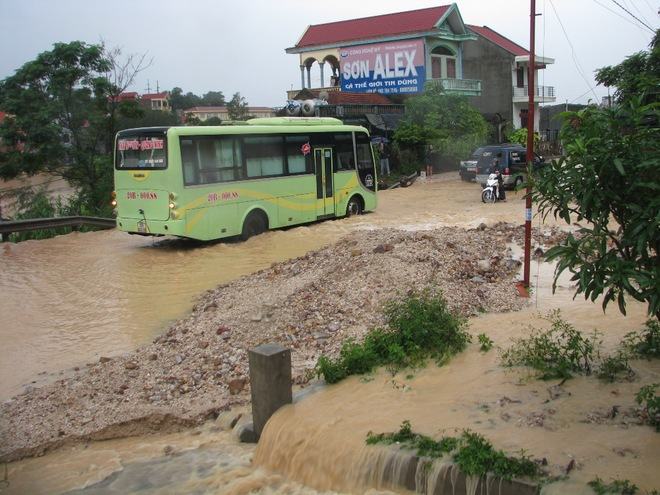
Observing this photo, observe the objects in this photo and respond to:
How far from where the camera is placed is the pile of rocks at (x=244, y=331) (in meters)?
6.95

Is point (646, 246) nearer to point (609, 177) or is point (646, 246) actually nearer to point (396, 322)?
point (609, 177)

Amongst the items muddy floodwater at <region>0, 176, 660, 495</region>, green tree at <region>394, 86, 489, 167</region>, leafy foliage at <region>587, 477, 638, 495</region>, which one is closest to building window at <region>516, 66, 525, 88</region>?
green tree at <region>394, 86, 489, 167</region>

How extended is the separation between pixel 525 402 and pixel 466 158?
94.4ft

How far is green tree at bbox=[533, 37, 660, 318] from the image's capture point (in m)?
4.22

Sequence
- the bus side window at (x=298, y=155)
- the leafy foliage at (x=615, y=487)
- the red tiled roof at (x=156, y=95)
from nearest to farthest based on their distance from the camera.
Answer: the leafy foliage at (x=615, y=487) → the bus side window at (x=298, y=155) → the red tiled roof at (x=156, y=95)

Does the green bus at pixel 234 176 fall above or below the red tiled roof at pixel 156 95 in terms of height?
below

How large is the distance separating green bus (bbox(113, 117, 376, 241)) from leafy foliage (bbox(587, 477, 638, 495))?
11648 millimetres

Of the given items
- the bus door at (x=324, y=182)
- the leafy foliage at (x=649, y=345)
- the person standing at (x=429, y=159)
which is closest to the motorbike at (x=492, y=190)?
the bus door at (x=324, y=182)

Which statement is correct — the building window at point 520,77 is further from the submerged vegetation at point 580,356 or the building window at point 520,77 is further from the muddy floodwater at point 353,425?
the submerged vegetation at point 580,356

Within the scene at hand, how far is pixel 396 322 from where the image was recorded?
288 inches

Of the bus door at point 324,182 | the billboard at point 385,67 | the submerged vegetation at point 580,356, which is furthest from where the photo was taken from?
the billboard at point 385,67

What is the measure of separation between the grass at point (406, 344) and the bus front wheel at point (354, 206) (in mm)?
12243

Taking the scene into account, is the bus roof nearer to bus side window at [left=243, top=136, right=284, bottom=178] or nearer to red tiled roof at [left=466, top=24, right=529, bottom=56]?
bus side window at [left=243, top=136, right=284, bottom=178]

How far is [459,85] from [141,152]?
2682cm
